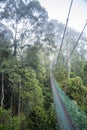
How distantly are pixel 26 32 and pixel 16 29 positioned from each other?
456 millimetres

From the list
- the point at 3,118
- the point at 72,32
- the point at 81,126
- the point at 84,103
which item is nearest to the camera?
the point at 81,126

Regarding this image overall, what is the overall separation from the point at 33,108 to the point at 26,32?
3771mm

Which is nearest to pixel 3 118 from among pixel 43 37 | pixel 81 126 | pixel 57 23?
pixel 81 126

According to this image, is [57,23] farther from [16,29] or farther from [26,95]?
[26,95]

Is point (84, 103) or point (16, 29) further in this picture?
point (16, 29)

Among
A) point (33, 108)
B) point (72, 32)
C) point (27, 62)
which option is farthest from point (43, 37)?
point (72, 32)

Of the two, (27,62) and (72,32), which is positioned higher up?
(72,32)

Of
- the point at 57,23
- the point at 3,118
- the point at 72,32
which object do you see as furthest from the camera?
the point at 72,32

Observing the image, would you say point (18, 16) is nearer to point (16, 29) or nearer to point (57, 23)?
point (16, 29)

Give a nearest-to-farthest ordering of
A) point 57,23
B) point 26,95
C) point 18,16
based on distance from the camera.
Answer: point 26,95 → point 18,16 → point 57,23

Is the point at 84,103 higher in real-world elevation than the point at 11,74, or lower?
lower

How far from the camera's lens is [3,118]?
6473 mm

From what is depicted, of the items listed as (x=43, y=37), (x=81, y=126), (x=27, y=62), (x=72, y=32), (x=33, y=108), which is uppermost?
(x=72, y=32)

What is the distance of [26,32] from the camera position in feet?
35.6
